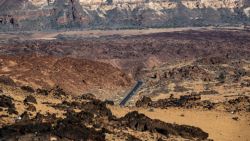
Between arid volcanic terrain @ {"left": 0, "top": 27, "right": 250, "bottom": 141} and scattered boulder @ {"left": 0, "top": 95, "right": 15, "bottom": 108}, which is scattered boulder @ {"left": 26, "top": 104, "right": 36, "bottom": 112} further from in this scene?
scattered boulder @ {"left": 0, "top": 95, "right": 15, "bottom": 108}

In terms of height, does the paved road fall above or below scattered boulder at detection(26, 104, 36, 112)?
below

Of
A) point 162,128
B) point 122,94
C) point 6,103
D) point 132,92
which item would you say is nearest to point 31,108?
point 6,103

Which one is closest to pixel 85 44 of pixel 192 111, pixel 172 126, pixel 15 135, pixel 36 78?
pixel 36 78

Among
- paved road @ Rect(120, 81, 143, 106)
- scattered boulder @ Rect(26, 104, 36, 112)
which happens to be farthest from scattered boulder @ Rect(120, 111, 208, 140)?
paved road @ Rect(120, 81, 143, 106)

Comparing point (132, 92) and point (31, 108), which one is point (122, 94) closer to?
point (132, 92)

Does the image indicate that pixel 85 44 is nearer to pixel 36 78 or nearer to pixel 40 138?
pixel 36 78

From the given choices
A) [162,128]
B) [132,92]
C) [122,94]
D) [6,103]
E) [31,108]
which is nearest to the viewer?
[6,103]

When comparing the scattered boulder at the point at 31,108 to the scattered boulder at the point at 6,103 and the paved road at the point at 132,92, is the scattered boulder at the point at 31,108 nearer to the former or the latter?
the scattered boulder at the point at 6,103

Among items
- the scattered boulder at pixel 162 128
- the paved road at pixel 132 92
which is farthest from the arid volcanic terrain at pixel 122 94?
the paved road at pixel 132 92
